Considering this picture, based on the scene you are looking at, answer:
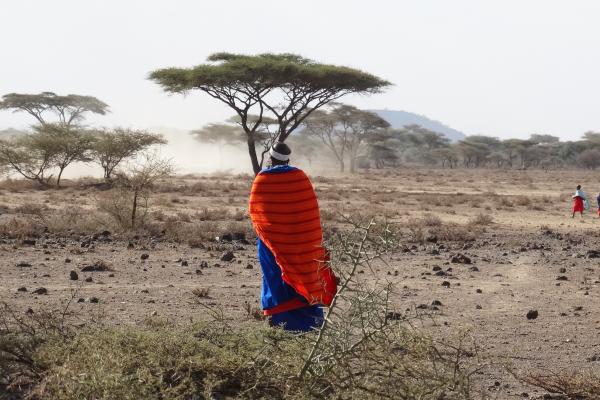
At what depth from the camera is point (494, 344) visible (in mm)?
5797

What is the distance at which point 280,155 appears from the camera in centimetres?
490

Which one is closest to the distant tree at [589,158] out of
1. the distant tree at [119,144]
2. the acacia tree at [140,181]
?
the distant tree at [119,144]

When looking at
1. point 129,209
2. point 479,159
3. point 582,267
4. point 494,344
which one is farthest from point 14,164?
point 479,159

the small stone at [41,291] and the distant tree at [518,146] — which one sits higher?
the distant tree at [518,146]

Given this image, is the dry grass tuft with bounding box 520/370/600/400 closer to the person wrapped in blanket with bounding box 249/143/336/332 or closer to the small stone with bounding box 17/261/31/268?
the person wrapped in blanket with bounding box 249/143/336/332

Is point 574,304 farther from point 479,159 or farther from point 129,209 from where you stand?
point 479,159

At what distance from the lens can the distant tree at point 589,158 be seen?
72.1m

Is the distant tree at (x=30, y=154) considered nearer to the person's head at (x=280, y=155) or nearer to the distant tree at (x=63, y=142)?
the distant tree at (x=63, y=142)

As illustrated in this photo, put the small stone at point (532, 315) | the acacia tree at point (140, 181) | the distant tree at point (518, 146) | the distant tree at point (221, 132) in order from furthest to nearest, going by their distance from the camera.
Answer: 1. the distant tree at point (518, 146)
2. the distant tree at point (221, 132)
3. the acacia tree at point (140, 181)
4. the small stone at point (532, 315)

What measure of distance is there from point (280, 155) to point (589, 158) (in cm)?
7400

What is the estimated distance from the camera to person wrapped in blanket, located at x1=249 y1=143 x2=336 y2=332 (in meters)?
4.63

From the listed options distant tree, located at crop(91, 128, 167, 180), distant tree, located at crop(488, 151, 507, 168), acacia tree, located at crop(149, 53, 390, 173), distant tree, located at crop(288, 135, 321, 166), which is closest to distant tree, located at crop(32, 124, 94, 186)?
distant tree, located at crop(91, 128, 167, 180)

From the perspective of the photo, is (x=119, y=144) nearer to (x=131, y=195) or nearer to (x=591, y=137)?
(x=131, y=195)

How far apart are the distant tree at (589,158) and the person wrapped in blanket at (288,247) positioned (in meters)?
73.2
